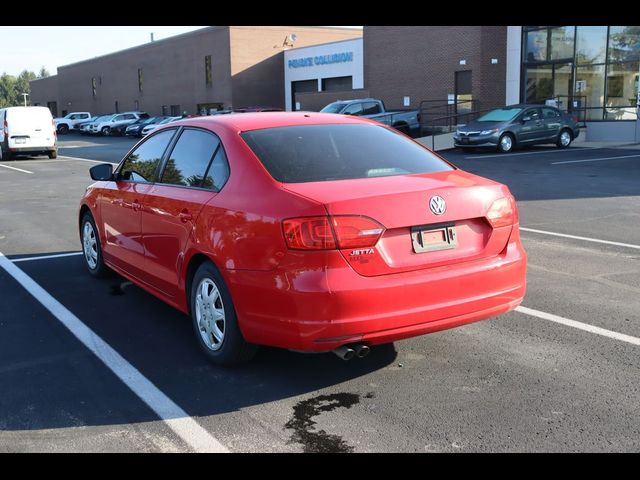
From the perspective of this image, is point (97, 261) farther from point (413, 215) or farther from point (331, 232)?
point (413, 215)

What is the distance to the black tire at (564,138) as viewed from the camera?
2411 centimetres

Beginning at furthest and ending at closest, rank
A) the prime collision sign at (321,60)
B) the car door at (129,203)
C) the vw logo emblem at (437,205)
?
the prime collision sign at (321,60) < the car door at (129,203) < the vw logo emblem at (437,205)

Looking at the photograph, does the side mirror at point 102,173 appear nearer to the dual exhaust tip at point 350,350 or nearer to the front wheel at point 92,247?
the front wheel at point 92,247

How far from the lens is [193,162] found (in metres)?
5.05

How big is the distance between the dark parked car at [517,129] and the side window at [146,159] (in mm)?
18239

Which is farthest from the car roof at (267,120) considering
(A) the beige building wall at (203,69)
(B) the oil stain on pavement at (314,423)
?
(A) the beige building wall at (203,69)

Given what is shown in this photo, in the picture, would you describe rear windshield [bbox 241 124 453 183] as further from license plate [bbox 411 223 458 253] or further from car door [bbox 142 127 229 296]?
license plate [bbox 411 223 458 253]

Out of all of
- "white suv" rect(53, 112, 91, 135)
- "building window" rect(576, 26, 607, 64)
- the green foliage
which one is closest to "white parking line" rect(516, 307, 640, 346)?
"building window" rect(576, 26, 607, 64)

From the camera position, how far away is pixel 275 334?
404 centimetres

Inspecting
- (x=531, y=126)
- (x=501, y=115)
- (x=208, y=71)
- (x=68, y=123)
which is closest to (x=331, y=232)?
(x=531, y=126)

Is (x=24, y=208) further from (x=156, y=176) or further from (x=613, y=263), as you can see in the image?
(x=613, y=263)

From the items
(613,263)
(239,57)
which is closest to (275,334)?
(613,263)

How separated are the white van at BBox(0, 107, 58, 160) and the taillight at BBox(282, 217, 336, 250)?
24021 millimetres

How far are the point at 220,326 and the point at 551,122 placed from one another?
21443mm
